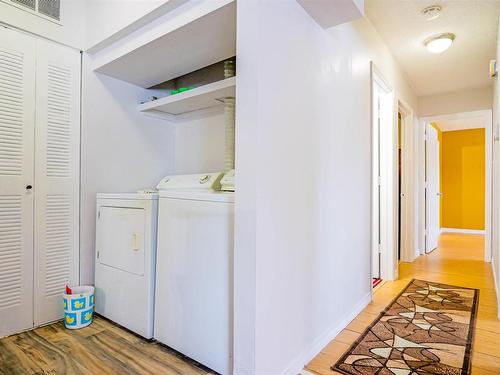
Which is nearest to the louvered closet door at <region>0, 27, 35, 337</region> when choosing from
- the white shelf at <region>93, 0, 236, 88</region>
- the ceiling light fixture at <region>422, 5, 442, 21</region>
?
the white shelf at <region>93, 0, 236, 88</region>

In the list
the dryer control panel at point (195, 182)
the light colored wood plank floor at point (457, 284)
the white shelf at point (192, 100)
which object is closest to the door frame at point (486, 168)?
the light colored wood plank floor at point (457, 284)

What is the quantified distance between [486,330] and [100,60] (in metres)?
3.44

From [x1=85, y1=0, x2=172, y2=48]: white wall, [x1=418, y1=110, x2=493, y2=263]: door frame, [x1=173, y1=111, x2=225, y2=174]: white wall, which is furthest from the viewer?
[x1=418, y1=110, x2=493, y2=263]: door frame

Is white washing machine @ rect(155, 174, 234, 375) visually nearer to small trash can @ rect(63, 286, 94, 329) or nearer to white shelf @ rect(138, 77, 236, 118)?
small trash can @ rect(63, 286, 94, 329)

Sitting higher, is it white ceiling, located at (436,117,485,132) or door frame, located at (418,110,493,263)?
white ceiling, located at (436,117,485,132)

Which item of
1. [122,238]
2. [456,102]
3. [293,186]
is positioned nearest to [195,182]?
[122,238]

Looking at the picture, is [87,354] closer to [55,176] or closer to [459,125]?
[55,176]

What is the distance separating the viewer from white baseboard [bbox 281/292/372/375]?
156 centimetres

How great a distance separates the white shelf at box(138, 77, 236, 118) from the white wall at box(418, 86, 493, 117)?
3711 mm

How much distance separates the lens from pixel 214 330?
5.12ft

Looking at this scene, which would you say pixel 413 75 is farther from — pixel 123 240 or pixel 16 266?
pixel 16 266

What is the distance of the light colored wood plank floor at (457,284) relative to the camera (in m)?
1.70

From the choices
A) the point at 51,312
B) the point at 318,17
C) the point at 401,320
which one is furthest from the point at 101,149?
the point at 401,320

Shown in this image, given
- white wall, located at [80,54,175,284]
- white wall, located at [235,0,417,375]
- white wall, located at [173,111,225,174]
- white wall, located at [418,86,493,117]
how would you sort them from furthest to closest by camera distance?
white wall, located at [418,86,493,117], white wall, located at [173,111,225,174], white wall, located at [80,54,175,284], white wall, located at [235,0,417,375]
